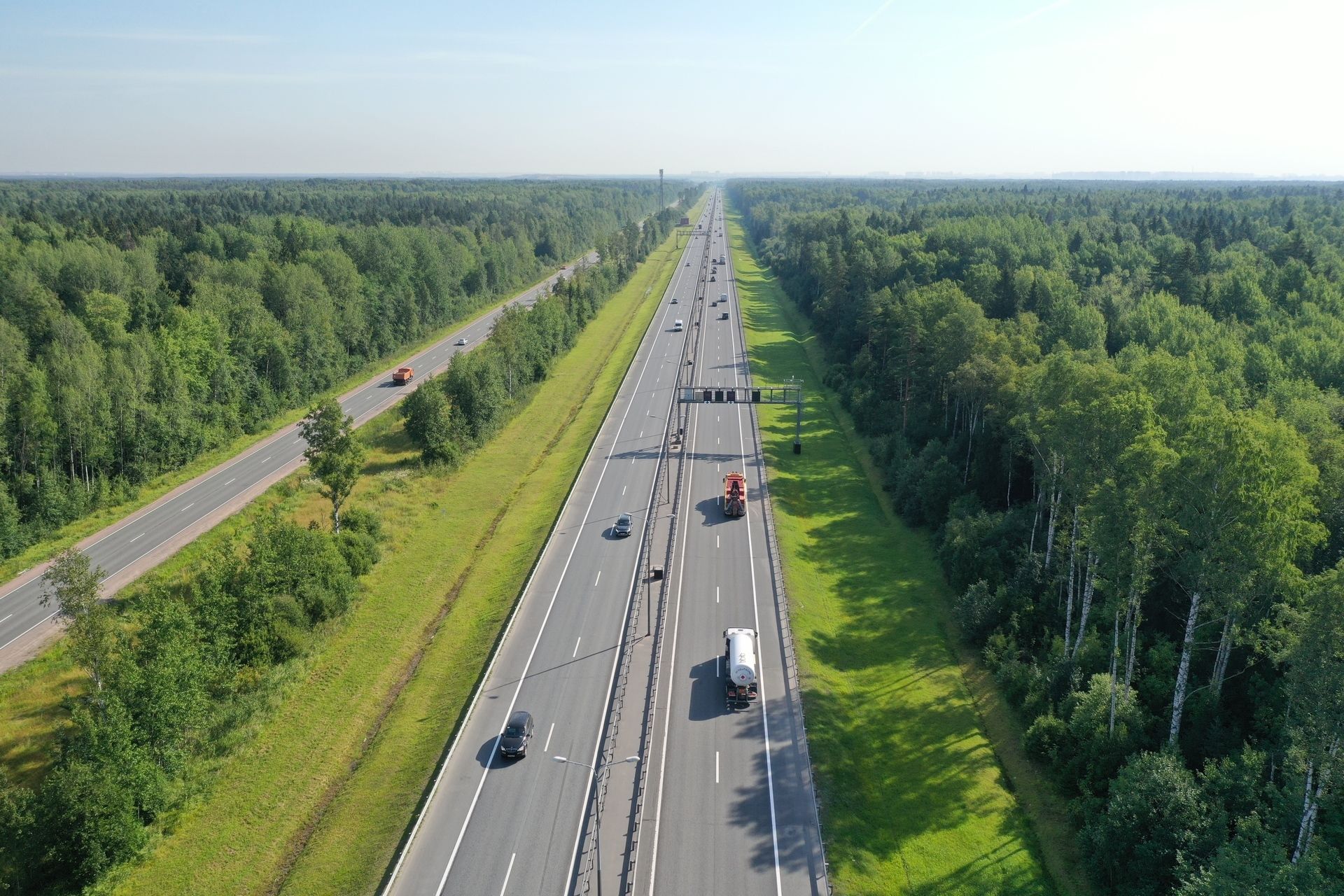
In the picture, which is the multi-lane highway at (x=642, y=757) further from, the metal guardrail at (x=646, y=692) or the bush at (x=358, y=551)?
the bush at (x=358, y=551)

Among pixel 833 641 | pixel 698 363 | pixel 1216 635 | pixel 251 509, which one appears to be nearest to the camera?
pixel 1216 635

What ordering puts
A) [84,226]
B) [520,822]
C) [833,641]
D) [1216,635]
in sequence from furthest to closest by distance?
[84,226], [833,641], [1216,635], [520,822]

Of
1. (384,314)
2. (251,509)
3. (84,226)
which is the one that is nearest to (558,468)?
(251,509)

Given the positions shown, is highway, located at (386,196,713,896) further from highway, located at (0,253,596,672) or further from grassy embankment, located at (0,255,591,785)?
highway, located at (0,253,596,672)

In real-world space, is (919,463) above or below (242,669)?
above

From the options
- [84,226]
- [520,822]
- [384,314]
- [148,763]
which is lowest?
[520,822]

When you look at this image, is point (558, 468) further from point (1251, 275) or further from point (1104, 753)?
point (1251, 275)

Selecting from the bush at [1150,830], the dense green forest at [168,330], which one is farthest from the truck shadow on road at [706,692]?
the dense green forest at [168,330]
